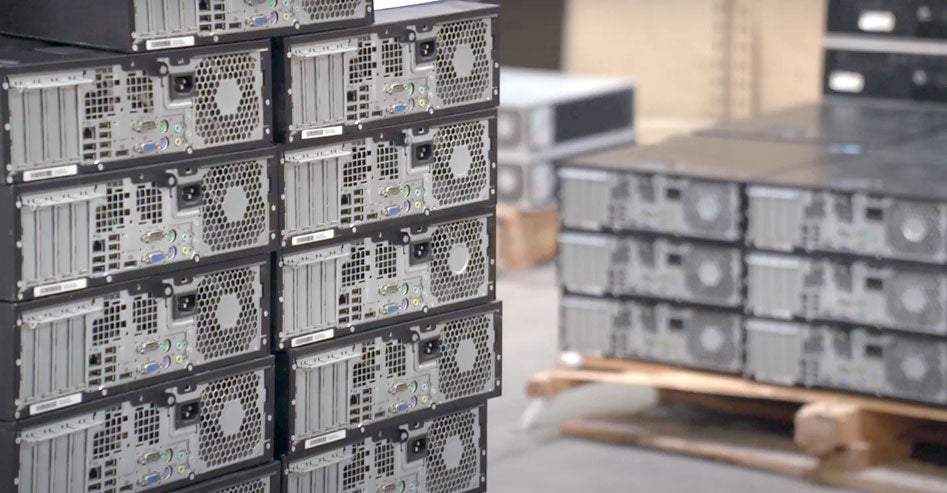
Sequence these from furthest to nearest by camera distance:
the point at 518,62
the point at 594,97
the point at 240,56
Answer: the point at 518,62, the point at 594,97, the point at 240,56

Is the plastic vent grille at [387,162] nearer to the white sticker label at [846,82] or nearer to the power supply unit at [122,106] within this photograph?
the power supply unit at [122,106]

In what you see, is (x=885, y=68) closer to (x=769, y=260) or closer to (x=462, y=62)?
(x=769, y=260)

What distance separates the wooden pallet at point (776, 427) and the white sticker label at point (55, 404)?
402 cm

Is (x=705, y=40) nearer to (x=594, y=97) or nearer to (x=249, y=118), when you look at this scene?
(x=594, y=97)

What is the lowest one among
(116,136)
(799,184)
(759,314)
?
(759,314)

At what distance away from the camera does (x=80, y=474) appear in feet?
16.0

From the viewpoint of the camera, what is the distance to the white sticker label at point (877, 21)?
33.7 ft

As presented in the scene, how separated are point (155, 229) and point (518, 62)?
1007cm

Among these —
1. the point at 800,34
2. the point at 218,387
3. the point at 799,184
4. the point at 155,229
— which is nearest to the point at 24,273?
the point at 155,229

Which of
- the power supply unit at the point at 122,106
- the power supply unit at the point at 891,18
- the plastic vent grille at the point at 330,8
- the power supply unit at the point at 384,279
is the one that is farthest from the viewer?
the power supply unit at the point at 891,18

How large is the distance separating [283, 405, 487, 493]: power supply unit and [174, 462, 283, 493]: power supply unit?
51 millimetres

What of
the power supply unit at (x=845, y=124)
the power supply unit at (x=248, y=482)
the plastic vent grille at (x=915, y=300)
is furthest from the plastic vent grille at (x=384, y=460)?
the power supply unit at (x=845, y=124)

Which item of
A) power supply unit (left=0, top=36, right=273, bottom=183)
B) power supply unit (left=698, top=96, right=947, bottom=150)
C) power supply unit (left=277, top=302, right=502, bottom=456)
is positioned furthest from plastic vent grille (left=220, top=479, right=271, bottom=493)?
power supply unit (left=698, top=96, right=947, bottom=150)

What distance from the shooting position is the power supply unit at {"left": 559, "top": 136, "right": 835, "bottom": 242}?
27.3ft
